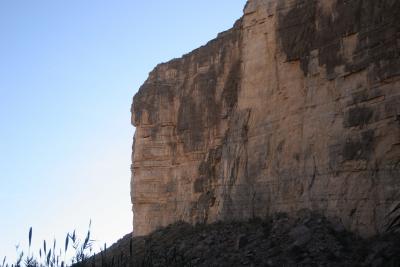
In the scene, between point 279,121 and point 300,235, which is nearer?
point 300,235

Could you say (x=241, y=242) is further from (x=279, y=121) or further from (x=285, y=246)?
(x=279, y=121)

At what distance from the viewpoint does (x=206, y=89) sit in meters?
39.1

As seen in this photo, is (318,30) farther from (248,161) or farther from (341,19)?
(248,161)

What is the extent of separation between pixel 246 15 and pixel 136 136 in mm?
15140

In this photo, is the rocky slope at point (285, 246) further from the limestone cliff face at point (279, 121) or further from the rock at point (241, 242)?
the limestone cliff face at point (279, 121)

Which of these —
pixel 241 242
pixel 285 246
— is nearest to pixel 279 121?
pixel 241 242

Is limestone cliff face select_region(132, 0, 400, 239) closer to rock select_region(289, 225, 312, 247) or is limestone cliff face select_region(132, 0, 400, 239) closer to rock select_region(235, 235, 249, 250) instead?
rock select_region(289, 225, 312, 247)

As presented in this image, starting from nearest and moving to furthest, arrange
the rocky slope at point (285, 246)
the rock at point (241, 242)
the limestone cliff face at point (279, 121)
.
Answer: the rocky slope at point (285, 246)
the limestone cliff face at point (279, 121)
the rock at point (241, 242)

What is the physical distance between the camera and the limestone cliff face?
22656 mm

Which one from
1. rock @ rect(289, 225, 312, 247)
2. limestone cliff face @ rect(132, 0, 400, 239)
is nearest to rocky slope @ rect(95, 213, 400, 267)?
rock @ rect(289, 225, 312, 247)

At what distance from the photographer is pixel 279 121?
2931 centimetres

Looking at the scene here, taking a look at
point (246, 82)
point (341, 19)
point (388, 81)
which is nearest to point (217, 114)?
point (246, 82)

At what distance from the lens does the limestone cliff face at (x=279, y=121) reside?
22656 millimetres

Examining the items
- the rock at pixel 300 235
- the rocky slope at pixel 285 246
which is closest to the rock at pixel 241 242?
the rocky slope at pixel 285 246
